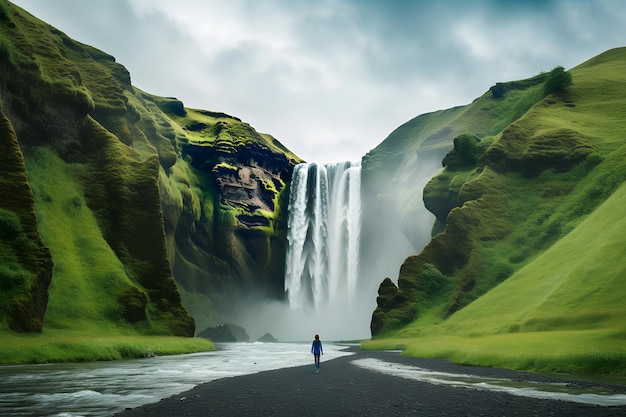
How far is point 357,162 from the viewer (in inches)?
6407

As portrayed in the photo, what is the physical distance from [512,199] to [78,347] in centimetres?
7988

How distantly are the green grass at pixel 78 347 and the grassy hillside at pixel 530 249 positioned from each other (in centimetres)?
3228

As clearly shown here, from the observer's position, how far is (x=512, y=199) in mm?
100188

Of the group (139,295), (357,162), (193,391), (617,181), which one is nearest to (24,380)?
(193,391)

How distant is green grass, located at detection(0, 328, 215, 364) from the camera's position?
47250mm

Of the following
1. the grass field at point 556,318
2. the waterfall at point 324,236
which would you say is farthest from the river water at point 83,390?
the waterfall at point 324,236

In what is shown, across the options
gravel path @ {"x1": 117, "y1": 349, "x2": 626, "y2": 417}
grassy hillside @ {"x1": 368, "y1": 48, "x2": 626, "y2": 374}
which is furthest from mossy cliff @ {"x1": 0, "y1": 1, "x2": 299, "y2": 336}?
grassy hillside @ {"x1": 368, "y1": 48, "x2": 626, "y2": 374}

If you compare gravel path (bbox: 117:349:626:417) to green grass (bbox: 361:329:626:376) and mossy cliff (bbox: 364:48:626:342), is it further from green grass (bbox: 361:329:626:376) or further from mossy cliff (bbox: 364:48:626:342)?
mossy cliff (bbox: 364:48:626:342)

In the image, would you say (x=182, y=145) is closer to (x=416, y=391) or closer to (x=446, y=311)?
(x=446, y=311)

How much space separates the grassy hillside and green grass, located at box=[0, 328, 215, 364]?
32278 mm

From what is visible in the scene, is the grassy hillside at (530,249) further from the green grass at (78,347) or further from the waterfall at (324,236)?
the waterfall at (324,236)

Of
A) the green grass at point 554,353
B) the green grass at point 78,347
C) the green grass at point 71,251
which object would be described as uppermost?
the green grass at point 71,251

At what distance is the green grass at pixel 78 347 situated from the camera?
155 feet

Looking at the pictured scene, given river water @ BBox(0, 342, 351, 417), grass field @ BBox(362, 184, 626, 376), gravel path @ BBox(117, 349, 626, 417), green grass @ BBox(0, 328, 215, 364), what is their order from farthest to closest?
1. green grass @ BBox(0, 328, 215, 364)
2. grass field @ BBox(362, 184, 626, 376)
3. river water @ BBox(0, 342, 351, 417)
4. gravel path @ BBox(117, 349, 626, 417)
